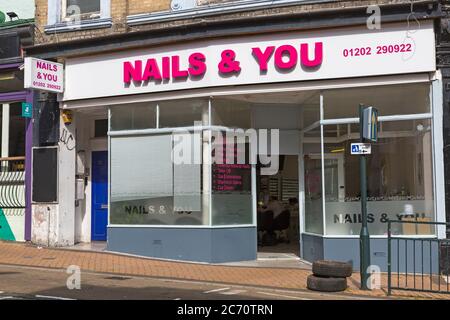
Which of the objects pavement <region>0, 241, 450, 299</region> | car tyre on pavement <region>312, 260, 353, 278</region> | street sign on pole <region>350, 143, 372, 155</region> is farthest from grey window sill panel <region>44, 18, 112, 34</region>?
car tyre on pavement <region>312, 260, 353, 278</region>

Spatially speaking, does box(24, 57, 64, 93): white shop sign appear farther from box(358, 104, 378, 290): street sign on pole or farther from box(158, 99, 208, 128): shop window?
box(358, 104, 378, 290): street sign on pole

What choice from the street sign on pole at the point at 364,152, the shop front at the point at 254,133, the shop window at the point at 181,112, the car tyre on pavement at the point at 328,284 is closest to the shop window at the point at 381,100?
the shop front at the point at 254,133

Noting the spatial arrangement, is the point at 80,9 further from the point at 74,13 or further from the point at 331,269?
the point at 331,269

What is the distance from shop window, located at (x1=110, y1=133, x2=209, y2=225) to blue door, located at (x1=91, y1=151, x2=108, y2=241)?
1582 mm

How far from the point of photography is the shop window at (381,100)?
40.2 ft

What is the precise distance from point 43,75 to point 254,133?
529cm

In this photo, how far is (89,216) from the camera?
15.9 metres

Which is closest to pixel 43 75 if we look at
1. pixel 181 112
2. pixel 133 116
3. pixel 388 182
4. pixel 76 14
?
pixel 76 14

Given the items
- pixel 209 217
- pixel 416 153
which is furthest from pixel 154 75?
pixel 416 153

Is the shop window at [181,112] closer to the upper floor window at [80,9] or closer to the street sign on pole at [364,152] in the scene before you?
the upper floor window at [80,9]

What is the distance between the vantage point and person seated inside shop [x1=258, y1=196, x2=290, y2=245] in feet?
52.4

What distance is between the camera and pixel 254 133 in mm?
14031

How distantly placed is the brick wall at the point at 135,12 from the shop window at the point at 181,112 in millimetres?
1846
